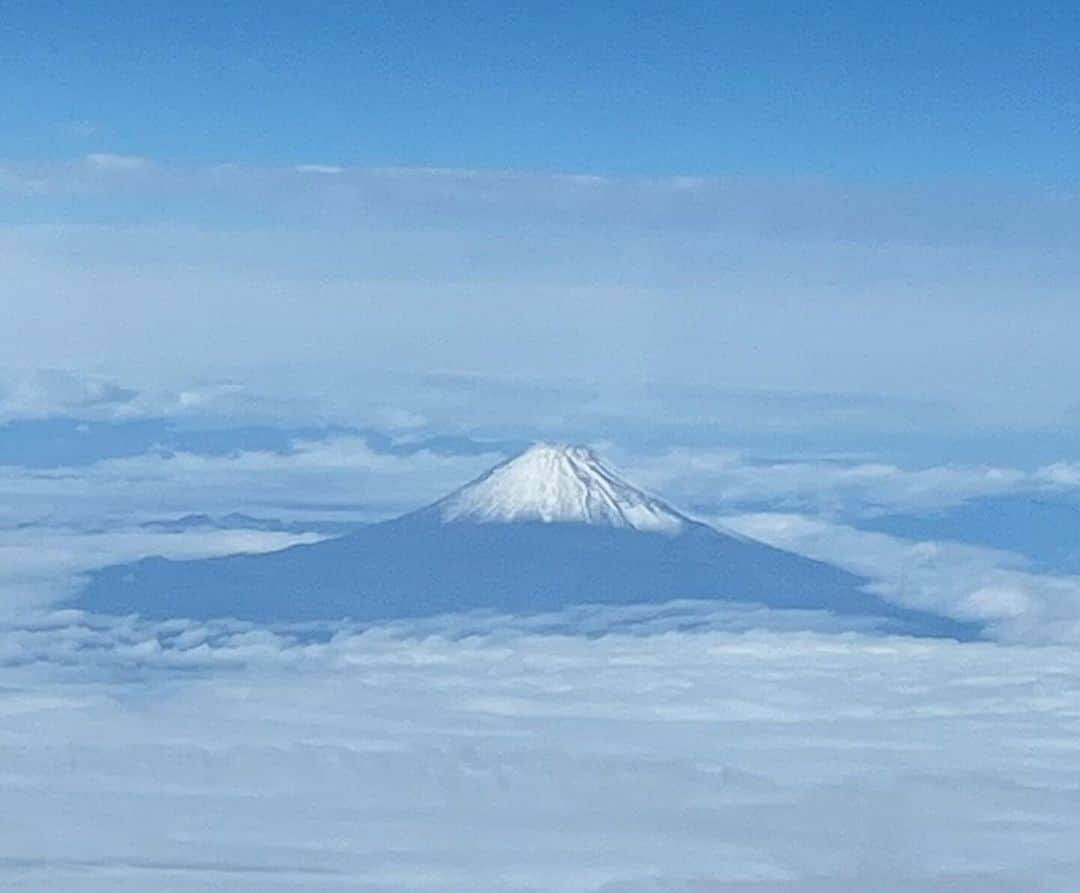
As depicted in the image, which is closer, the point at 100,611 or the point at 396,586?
the point at 100,611

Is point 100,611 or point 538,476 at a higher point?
point 538,476

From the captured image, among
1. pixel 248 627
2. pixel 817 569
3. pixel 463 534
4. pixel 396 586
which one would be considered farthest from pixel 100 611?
pixel 817 569

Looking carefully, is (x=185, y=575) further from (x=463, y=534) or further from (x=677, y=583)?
(x=677, y=583)

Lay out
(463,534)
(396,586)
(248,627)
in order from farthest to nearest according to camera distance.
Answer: (463,534)
(396,586)
(248,627)

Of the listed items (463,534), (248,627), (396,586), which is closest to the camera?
(248,627)

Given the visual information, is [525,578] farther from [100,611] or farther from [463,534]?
[100,611]

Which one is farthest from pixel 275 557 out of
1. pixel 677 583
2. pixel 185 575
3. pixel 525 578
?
pixel 677 583
